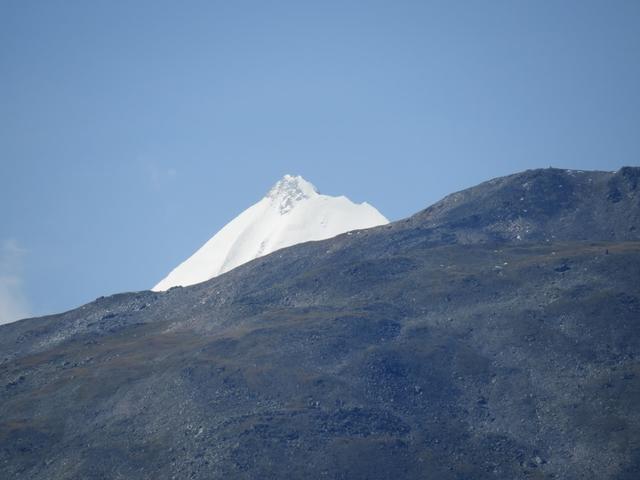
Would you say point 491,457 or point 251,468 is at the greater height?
point 251,468

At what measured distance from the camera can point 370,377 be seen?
478 ft

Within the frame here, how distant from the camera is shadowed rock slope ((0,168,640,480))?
126750mm

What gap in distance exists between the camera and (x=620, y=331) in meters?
145

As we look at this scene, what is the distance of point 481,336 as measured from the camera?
6053 inches

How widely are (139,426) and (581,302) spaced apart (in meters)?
70.7

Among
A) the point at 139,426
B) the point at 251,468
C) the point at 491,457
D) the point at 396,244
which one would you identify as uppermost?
the point at 396,244

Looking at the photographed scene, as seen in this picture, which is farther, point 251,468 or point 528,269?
point 528,269

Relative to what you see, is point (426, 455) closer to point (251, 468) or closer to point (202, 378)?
point (251, 468)

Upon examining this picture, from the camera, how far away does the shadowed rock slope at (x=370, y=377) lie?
127 m

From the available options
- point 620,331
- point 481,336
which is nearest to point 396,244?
point 481,336

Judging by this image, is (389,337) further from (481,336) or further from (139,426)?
(139,426)

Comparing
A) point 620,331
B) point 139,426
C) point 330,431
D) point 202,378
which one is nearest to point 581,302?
point 620,331

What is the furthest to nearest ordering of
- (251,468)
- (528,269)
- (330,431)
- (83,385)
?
(528,269)
(83,385)
(330,431)
(251,468)

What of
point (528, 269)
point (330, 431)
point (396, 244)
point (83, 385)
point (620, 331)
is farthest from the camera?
point (396, 244)
